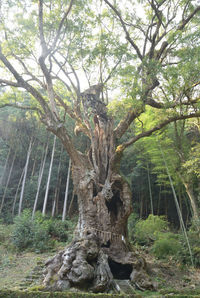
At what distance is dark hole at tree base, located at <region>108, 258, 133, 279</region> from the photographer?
16.3ft

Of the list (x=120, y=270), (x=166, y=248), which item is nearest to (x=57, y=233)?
(x=166, y=248)

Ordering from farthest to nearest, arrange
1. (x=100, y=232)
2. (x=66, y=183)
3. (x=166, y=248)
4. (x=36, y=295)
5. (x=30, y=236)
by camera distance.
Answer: (x=66, y=183) → (x=30, y=236) → (x=166, y=248) → (x=100, y=232) → (x=36, y=295)

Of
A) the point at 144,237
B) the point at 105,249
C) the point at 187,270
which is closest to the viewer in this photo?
the point at 105,249

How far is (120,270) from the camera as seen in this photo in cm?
507

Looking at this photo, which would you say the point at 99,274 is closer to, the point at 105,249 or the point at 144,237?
the point at 105,249

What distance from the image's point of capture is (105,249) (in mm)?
5125

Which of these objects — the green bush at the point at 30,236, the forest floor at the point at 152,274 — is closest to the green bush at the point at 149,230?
the forest floor at the point at 152,274

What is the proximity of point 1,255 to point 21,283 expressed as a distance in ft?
13.6

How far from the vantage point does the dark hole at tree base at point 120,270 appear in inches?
195

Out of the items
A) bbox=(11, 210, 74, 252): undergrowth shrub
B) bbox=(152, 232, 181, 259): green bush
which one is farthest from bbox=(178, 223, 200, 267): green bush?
bbox=(11, 210, 74, 252): undergrowth shrub

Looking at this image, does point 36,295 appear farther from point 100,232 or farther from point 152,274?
point 152,274

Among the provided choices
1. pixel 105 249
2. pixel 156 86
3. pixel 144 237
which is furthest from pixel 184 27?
pixel 144 237

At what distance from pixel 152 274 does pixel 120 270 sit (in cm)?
99

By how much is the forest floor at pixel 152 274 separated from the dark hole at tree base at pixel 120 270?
68cm
